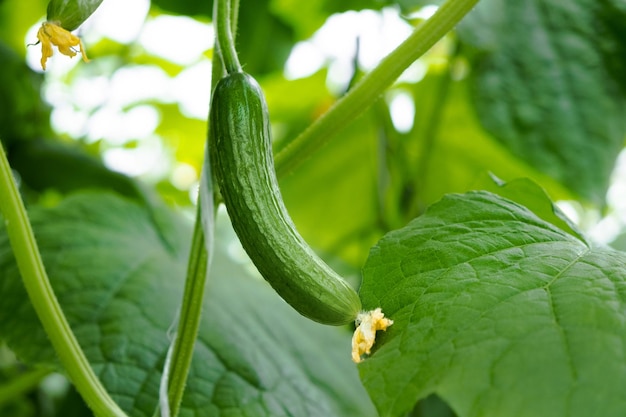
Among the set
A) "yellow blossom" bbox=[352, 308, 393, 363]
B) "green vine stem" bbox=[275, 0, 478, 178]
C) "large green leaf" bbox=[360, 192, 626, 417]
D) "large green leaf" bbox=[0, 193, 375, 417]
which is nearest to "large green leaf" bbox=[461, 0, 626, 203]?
"large green leaf" bbox=[0, 193, 375, 417]

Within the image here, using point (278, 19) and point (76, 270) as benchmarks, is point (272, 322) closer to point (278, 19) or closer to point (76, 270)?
point (76, 270)

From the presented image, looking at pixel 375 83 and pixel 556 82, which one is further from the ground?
pixel 556 82

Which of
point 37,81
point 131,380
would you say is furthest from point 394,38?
point 131,380

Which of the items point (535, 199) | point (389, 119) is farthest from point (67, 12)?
point (389, 119)

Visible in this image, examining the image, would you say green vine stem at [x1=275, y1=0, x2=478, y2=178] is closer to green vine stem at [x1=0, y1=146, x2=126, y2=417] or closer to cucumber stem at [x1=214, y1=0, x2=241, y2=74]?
cucumber stem at [x1=214, y1=0, x2=241, y2=74]

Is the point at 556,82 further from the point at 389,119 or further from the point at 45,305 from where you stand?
the point at 45,305

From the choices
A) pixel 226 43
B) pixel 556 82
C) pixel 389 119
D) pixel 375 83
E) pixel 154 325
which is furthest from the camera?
pixel 389 119

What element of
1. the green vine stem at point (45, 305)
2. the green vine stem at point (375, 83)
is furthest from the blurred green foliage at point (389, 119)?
the green vine stem at point (45, 305)
